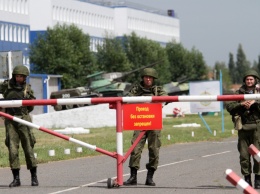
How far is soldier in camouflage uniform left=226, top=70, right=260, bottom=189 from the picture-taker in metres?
16.0

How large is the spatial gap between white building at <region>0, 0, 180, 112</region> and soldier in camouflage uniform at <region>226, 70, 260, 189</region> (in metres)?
61.4

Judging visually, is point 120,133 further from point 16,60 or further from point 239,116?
point 16,60

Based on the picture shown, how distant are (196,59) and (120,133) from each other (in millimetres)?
111373

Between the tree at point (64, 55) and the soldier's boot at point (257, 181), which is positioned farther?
the tree at point (64, 55)

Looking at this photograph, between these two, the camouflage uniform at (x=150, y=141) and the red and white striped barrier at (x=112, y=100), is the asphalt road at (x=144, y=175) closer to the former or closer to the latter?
the camouflage uniform at (x=150, y=141)

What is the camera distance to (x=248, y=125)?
16.0 m

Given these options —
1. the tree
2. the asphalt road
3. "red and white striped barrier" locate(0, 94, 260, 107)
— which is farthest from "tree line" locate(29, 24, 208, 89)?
"red and white striped barrier" locate(0, 94, 260, 107)

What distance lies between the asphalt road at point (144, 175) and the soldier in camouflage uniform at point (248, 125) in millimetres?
377

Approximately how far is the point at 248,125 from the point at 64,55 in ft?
247

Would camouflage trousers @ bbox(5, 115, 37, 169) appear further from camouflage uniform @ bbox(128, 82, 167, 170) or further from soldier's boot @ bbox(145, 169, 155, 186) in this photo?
soldier's boot @ bbox(145, 169, 155, 186)

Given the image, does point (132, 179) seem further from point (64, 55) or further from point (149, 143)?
point (64, 55)

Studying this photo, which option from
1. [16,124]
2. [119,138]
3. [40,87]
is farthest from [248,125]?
[40,87]

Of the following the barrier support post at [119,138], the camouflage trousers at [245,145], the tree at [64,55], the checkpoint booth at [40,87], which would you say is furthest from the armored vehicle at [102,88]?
the camouflage trousers at [245,145]

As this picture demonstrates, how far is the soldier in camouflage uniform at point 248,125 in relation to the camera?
1598cm
